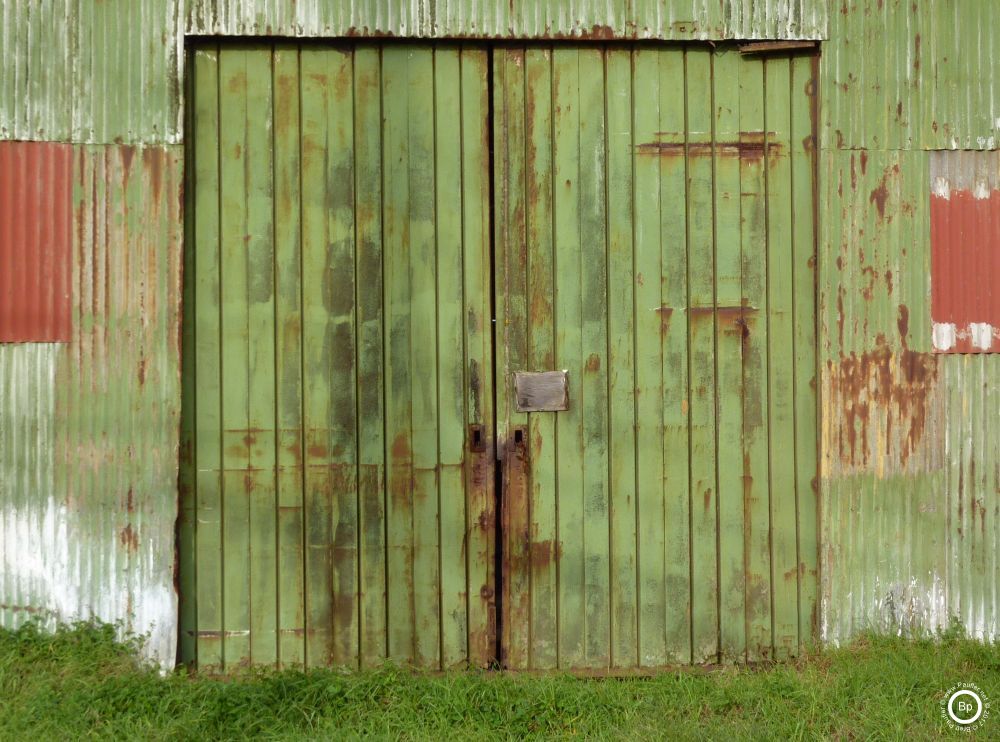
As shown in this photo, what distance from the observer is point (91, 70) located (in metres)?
4.20

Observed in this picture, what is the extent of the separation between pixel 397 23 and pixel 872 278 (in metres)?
2.47

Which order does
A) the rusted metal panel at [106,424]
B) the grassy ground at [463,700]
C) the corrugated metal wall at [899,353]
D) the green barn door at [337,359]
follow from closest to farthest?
the grassy ground at [463,700]
the rusted metal panel at [106,424]
the green barn door at [337,359]
the corrugated metal wall at [899,353]

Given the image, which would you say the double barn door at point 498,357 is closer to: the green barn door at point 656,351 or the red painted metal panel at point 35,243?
the green barn door at point 656,351

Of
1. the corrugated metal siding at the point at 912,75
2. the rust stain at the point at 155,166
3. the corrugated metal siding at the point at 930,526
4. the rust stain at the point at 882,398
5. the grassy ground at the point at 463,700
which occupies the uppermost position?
the corrugated metal siding at the point at 912,75

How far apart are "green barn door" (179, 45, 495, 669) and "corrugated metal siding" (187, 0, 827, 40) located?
0.12m

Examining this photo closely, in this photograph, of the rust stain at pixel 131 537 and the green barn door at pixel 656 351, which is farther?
the green barn door at pixel 656 351

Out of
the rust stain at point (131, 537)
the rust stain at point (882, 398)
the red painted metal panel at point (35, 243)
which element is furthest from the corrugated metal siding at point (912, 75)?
the rust stain at point (131, 537)

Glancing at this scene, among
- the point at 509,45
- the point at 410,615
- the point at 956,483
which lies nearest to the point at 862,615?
the point at 956,483

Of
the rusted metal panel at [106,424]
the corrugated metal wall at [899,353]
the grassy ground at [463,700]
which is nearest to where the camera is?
the grassy ground at [463,700]

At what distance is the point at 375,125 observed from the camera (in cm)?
435

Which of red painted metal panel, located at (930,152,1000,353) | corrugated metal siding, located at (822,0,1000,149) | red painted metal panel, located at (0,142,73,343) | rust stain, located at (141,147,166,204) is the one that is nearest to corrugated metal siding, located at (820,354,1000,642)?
red painted metal panel, located at (930,152,1000,353)

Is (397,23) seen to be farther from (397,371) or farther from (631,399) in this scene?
(631,399)

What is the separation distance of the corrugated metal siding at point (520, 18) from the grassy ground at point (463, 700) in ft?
9.10

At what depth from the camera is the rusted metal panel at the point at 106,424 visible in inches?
163
